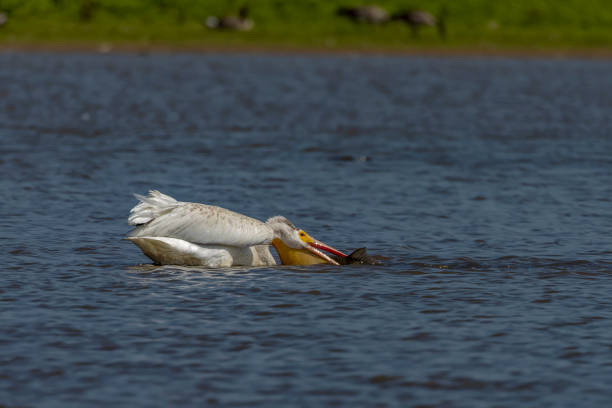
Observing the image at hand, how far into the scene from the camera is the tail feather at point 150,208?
460 inches

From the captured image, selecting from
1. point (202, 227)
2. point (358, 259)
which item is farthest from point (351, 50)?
point (202, 227)

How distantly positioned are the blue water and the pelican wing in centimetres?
Result: 33

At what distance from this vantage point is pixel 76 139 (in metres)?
25.0

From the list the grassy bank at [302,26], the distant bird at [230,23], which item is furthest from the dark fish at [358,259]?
the distant bird at [230,23]

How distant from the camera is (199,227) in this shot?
38.4ft

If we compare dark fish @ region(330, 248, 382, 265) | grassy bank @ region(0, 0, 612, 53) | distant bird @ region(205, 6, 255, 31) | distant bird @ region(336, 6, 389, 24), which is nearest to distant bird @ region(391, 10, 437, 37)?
distant bird @ region(336, 6, 389, 24)

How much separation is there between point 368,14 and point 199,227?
6516cm

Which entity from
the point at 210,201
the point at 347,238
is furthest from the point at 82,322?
the point at 210,201

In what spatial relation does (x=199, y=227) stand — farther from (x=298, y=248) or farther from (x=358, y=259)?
(x=358, y=259)

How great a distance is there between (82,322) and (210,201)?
7.46 m

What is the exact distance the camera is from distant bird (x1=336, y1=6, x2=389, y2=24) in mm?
75375

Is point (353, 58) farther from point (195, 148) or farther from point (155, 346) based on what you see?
point (155, 346)

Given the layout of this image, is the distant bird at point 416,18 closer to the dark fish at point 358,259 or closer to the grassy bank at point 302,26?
the grassy bank at point 302,26

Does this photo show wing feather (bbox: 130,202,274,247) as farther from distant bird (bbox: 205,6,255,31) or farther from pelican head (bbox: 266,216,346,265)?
distant bird (bbox: 205,6,255,31)
